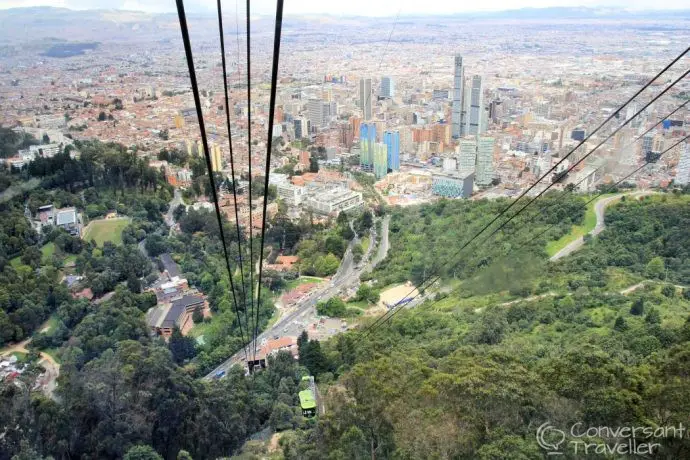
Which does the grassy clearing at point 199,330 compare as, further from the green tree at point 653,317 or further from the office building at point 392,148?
the office building at point 392,148

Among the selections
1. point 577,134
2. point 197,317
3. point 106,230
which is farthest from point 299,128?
point 197,317

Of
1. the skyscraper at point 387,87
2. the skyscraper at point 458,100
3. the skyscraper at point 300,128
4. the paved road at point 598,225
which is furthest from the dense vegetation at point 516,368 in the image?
the skyscraper at point 387,87

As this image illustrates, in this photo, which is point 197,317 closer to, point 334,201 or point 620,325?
point 334,201

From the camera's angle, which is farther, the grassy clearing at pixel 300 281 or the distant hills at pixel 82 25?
the distant hills at pixel 82 25

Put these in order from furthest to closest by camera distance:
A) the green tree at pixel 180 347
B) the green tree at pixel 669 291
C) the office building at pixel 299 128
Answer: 1. the office building at pixel 299 128
2. the green tree at pixel 180 347
3. the green tree at pixel 669 291

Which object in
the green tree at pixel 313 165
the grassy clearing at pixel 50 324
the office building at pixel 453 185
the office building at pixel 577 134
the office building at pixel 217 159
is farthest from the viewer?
the green tree at pixel 313 165

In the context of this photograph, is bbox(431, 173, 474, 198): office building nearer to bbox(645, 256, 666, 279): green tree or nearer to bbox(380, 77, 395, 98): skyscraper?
bbox(645, 256, 666, 279): green tree

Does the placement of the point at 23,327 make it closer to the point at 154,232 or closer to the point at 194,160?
the point at 154,232

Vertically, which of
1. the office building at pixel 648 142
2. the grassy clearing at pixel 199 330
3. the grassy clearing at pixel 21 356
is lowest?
the grassy clearing at pixel 199 330
